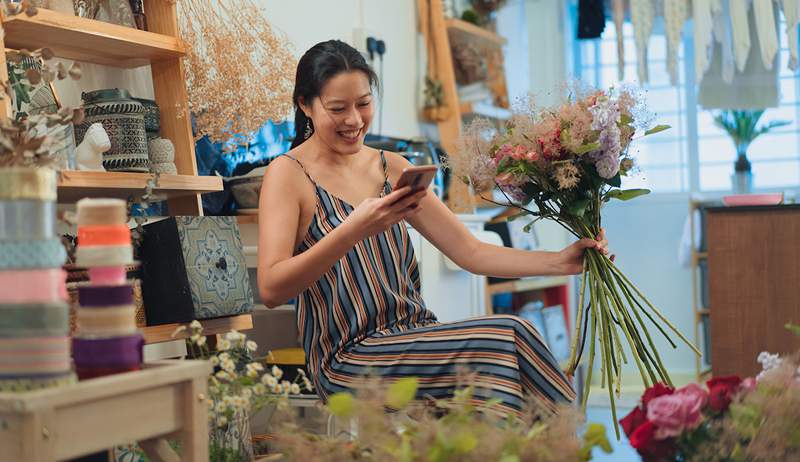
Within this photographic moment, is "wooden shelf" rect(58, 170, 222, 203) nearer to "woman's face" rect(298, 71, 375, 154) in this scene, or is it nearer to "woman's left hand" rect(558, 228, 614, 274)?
"woman's face" rect(298, 71, 375, 154)

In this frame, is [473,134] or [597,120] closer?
[597,120]

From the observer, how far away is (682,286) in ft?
18.8

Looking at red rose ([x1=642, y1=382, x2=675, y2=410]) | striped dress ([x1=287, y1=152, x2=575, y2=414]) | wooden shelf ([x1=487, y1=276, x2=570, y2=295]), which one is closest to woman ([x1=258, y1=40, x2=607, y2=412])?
striped dress ([x1=287, y1=152, x2=575, y2=414])

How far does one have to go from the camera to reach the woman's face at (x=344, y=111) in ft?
7.00

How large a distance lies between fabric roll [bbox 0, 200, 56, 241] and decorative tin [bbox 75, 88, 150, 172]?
1.17m

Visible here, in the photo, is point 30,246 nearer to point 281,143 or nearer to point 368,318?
point 368,318

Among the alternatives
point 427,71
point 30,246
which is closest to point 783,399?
point 30,246

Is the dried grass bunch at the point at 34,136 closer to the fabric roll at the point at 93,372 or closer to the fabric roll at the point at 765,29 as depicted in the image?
the fabric roll at the point at 93,372

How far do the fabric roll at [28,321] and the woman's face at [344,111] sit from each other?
3.60 ft

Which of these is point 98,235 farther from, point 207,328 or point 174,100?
point 174,100

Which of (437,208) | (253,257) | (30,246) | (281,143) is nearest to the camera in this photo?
(30,246)

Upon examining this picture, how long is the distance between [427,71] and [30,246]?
3.50 m

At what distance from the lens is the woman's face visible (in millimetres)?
2133

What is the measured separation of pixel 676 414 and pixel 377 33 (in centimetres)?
313
